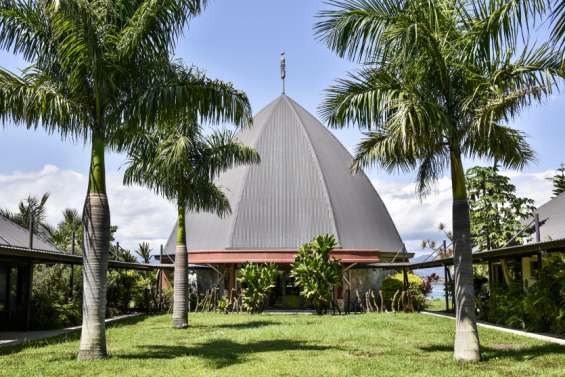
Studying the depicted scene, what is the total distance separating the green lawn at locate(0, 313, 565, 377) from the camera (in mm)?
11570

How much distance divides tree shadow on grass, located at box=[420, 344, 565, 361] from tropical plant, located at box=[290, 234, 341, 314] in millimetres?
13211

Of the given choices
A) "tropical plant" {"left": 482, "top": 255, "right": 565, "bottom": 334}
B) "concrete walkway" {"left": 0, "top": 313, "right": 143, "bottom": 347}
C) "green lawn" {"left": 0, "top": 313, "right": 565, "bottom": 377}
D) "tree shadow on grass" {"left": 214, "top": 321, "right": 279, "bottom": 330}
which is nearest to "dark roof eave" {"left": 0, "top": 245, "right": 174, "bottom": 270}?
"concrete walkway" {"left": 0, "top": 313, "right": 143, "bottom": 347}

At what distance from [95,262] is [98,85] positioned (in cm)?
377

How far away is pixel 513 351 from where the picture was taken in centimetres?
1407

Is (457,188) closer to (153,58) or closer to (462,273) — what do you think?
(462,273)

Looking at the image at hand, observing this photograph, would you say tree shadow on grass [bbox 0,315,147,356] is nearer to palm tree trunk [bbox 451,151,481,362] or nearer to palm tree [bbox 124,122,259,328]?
palm tree [bbox 124,122,259,328]

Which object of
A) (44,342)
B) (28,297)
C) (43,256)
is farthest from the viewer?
(28,297)

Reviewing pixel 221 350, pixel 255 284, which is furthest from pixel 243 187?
pixel 221 350

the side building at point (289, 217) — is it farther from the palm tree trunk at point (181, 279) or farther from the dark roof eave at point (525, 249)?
the palm tree trunk at point (181, 279)

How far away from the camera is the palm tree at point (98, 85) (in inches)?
497

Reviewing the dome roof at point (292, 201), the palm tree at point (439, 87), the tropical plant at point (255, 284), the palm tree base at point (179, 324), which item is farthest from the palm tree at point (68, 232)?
the palm tree at point (439, 87)

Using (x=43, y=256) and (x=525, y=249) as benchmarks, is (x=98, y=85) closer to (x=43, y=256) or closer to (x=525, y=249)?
(x=43, y=256)

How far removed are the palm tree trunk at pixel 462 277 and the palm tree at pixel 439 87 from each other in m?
0.02

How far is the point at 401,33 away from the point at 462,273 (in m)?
5.15
